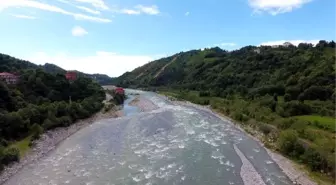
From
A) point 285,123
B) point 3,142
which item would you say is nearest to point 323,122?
point 285,123

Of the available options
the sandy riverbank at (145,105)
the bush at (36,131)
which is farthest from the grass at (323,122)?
the sandy riverbank at (145,105)

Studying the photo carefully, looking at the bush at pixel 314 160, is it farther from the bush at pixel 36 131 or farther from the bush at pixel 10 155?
the bush at pixel 36 131

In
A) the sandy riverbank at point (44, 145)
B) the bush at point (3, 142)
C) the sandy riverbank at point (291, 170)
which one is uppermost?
the bush at point (3, 142)

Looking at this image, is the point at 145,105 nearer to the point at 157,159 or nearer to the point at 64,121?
the point at 64,121

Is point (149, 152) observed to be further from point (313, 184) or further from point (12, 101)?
point (12, 101)

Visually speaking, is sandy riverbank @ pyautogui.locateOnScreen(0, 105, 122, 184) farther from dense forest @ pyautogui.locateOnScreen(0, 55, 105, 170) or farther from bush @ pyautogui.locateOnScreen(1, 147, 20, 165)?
dense forest @ pyautogui.locateOnScreen(0, 55, 105, 170)

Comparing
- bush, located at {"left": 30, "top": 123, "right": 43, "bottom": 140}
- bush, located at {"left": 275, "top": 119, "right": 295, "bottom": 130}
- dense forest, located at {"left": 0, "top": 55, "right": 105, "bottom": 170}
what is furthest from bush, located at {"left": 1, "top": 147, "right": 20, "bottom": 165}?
bush, located at {"left": 275, "top": 119, "right": 295, "bottom": 130}

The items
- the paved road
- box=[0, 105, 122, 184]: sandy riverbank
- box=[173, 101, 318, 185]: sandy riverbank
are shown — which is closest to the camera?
box=[173, 101, 318, 185]: sandy riverbank
